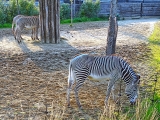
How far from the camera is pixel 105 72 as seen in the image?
21.7 ft

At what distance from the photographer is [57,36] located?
1277 cm

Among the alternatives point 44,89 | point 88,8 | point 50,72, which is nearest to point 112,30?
point 50,72

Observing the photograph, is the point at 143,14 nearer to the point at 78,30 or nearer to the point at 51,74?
the point at 78,30

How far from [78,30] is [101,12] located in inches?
293

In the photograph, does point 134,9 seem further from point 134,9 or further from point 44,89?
point 44,89

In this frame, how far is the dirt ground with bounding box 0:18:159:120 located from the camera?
20.7 feet

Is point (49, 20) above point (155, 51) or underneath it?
above

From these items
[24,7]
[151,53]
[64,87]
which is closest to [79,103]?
[64,87]

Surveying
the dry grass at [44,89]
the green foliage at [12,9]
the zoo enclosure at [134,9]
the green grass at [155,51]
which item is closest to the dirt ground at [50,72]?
the dry grass at [44,89]

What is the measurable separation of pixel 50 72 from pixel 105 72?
8.94 feet

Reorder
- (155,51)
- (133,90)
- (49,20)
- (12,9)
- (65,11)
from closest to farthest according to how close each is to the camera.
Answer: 1. (133,90)
2. (155,51)
3. (49,20)
4. (12,9)
5. (65,11)

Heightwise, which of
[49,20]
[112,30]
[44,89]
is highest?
[49,20]

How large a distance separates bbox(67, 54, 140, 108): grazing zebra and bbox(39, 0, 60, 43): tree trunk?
6136 millimetres

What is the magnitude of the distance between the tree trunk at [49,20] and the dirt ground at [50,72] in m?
0.44
